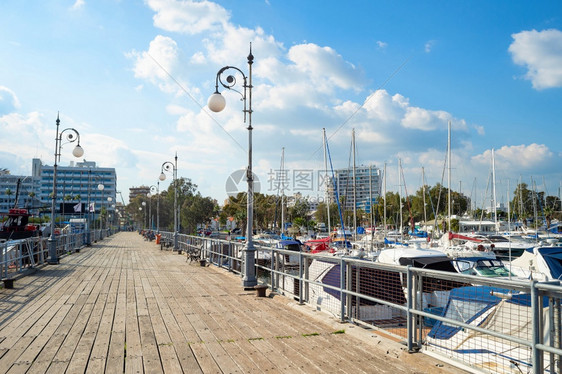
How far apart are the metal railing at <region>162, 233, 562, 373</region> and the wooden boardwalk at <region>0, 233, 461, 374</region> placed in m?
0.52

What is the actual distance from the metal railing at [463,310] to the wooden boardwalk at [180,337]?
0.52 metres

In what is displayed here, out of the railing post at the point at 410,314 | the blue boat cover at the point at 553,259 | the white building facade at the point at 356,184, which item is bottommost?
the blue boat cover at the point at 553,259

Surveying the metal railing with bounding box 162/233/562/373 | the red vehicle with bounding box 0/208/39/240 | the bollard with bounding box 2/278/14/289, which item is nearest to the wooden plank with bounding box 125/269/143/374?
the metal railing with bounding box 162/233/562/373

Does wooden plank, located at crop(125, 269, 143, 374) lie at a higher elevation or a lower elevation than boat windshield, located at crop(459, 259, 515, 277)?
higher

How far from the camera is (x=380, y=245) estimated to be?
3678 centimetres

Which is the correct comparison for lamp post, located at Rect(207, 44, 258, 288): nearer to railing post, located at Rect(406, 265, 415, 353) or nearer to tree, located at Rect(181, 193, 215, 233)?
railing post, located at Rect(406, 265, 415, 353)

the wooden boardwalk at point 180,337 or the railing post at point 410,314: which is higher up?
the railing post at point 410,314

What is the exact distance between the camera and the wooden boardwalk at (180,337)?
4.95 meters

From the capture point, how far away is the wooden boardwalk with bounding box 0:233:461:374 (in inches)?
195

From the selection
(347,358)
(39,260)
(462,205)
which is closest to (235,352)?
(347,358)

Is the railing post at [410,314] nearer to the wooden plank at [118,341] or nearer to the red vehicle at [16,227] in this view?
the wooden plank at [118,341]

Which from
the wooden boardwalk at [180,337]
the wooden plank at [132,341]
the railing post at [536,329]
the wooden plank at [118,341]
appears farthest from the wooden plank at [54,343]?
the railing post at [536,329]

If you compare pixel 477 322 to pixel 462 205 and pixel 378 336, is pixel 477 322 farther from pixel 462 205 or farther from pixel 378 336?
pixel 462 205

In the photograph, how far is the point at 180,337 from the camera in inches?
244
